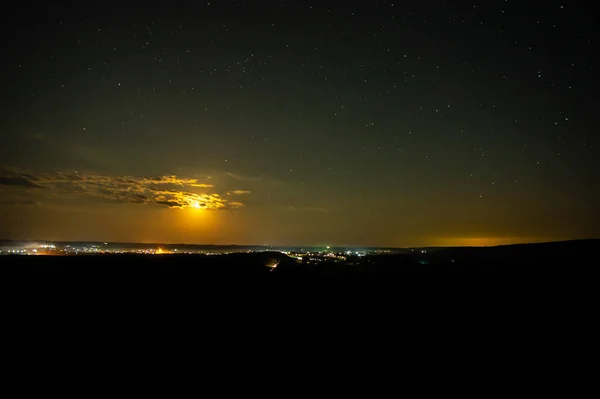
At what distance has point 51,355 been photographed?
274 inches

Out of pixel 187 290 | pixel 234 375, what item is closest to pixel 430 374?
pixel 234 375

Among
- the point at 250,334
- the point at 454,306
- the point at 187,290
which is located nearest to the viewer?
the point at 250,334

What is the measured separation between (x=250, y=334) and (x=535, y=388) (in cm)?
547

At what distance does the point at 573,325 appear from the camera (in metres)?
10.8

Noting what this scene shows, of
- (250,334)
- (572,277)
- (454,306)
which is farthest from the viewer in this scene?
(572,277)

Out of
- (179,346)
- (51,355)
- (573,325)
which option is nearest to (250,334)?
(179,346)

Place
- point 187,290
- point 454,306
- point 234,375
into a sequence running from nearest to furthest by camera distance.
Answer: point 234,375, point 454,306, point 187,290

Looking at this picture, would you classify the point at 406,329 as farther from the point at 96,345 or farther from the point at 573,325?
the point at 96,345

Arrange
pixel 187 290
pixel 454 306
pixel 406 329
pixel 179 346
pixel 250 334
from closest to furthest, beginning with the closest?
pixel 179 346
pixel 250 334
pixel 406 329
pixel 454 306
pixel 187 290

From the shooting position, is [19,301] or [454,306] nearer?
[19,301]

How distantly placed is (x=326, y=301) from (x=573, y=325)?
7793mm

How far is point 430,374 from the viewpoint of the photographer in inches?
254

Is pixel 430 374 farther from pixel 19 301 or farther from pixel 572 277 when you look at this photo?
pixel 572 277

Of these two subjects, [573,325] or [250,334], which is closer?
[250,334]
